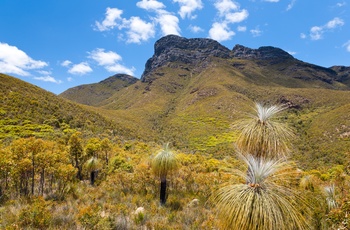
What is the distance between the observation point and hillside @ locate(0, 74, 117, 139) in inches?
1003

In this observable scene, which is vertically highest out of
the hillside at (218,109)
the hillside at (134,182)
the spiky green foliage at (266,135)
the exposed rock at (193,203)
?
the hillside at (218,109)

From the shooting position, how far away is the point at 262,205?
3.14 meters

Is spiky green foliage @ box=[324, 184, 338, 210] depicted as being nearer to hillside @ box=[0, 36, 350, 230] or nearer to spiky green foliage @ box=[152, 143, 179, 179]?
hillside @ box=[0, 36, 350, 230]

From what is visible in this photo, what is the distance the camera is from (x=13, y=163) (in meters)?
8.12

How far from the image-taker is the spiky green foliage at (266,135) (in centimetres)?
520

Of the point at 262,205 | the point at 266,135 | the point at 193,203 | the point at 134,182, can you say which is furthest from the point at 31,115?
the point at 262,205

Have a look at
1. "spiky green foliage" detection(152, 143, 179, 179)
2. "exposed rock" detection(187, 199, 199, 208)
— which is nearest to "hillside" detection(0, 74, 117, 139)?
"spiky green foliage" detection(152, 143, 179, 179)

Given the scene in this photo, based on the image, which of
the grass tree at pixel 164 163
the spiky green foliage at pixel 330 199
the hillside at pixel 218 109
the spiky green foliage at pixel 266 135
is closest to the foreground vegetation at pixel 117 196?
the spiky green foliage at pixel 330 199

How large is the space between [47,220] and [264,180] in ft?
19.4

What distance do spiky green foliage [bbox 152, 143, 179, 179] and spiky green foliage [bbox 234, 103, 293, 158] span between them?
3.98 metres

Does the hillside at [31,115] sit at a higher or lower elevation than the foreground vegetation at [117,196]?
higher

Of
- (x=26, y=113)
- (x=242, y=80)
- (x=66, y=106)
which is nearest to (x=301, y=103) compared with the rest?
(x=242, y=80)

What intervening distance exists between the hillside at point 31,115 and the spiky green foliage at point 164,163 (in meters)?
18.9

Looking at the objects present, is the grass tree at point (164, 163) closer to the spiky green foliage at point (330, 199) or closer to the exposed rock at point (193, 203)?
the exposed rock at point (193, 203)
